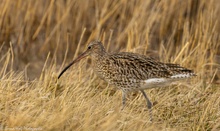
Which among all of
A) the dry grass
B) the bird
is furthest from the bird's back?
the dry grass

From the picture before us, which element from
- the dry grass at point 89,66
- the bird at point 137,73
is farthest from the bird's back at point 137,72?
the dry grass at point 89,66

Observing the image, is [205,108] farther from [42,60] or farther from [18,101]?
[42,60]

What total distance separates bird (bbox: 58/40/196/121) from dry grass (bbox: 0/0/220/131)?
0.70ft

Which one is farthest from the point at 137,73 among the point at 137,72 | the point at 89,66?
the point at 89,66

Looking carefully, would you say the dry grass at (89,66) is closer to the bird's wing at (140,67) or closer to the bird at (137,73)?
the bird at (137,73)

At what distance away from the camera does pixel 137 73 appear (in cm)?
618

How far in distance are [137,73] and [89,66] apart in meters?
2.64

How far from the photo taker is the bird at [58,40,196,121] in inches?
240

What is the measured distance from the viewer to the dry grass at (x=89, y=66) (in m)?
5.41

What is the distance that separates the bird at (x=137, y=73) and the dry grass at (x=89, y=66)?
212 millimetres

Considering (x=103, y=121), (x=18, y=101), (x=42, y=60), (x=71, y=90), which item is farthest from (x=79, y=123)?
(x=42, y=60)

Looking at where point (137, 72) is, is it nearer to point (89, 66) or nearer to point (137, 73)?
point (137, 73)

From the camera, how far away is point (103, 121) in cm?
528

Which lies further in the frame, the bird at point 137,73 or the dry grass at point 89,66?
the bird at point 137,73
